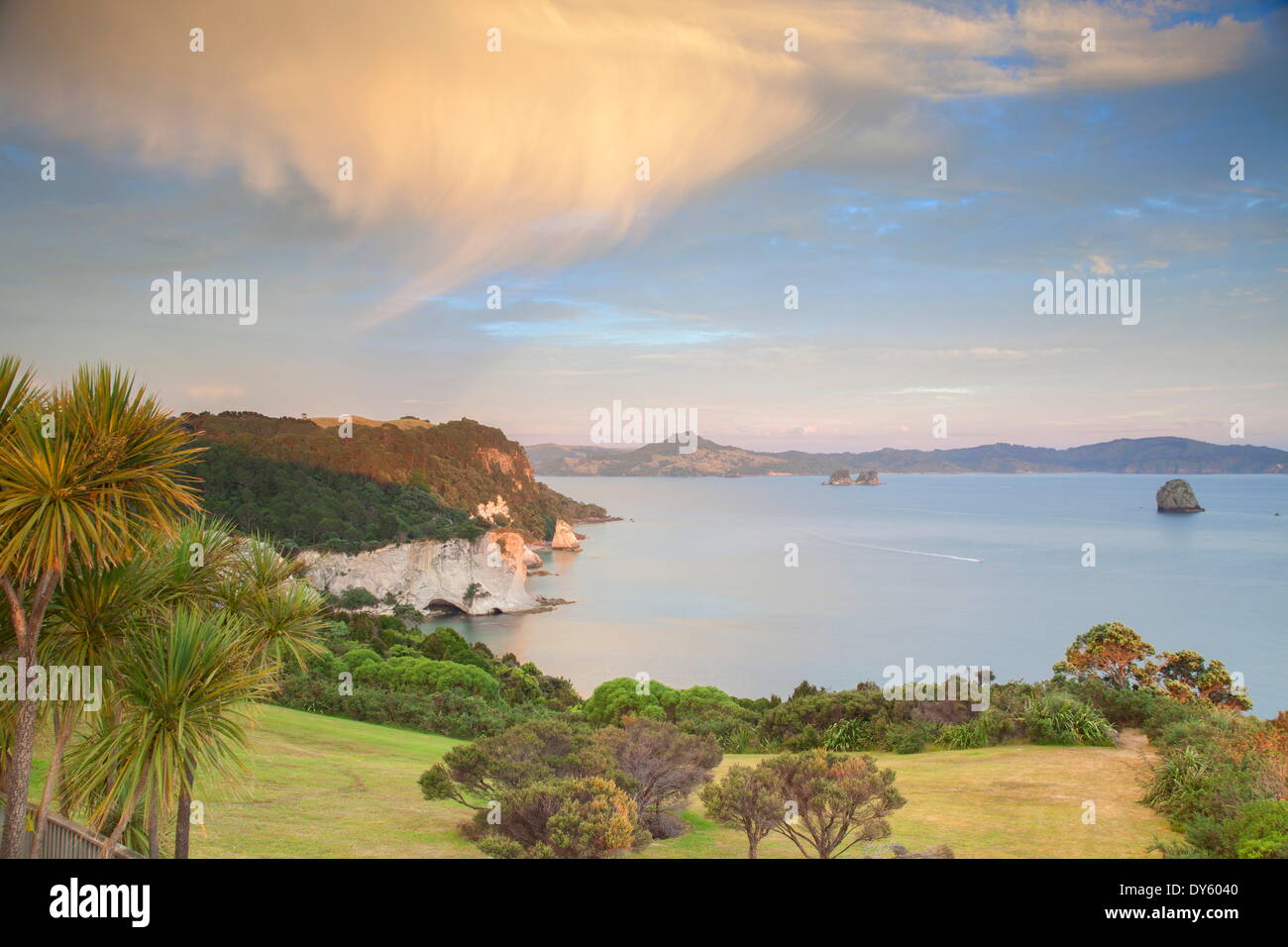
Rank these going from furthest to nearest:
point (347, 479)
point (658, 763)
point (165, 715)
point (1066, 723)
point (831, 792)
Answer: point (347, 479) → point (1066, 723) → point (658, 763) → point (831, 792) → point (165, 715)

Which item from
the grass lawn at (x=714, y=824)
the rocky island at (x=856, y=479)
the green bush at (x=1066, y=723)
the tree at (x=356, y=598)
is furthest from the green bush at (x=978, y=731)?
the rocky island at (x=856, y=479)

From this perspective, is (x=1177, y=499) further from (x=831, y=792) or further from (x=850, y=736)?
(x=831, y=792)

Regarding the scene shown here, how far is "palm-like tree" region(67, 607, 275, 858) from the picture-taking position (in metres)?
3.12

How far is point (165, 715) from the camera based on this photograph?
3123mm

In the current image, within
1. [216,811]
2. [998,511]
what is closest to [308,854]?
[216,811]

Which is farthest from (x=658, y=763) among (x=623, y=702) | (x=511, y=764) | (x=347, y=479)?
(x=347, y=479)

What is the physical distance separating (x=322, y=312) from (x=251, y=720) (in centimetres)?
1390

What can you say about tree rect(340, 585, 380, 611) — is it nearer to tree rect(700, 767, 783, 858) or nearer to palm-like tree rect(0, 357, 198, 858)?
tree rect(700, 767, 783, 858)

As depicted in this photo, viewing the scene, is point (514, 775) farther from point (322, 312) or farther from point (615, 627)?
point (615, 627)

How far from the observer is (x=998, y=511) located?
77.4m

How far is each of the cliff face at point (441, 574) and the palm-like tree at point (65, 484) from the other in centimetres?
3146

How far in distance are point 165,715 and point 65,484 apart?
1.10m

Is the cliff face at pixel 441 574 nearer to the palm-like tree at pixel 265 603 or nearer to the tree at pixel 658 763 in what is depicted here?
the tree at pixel 658 763

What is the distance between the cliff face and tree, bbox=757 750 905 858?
1241 inches
